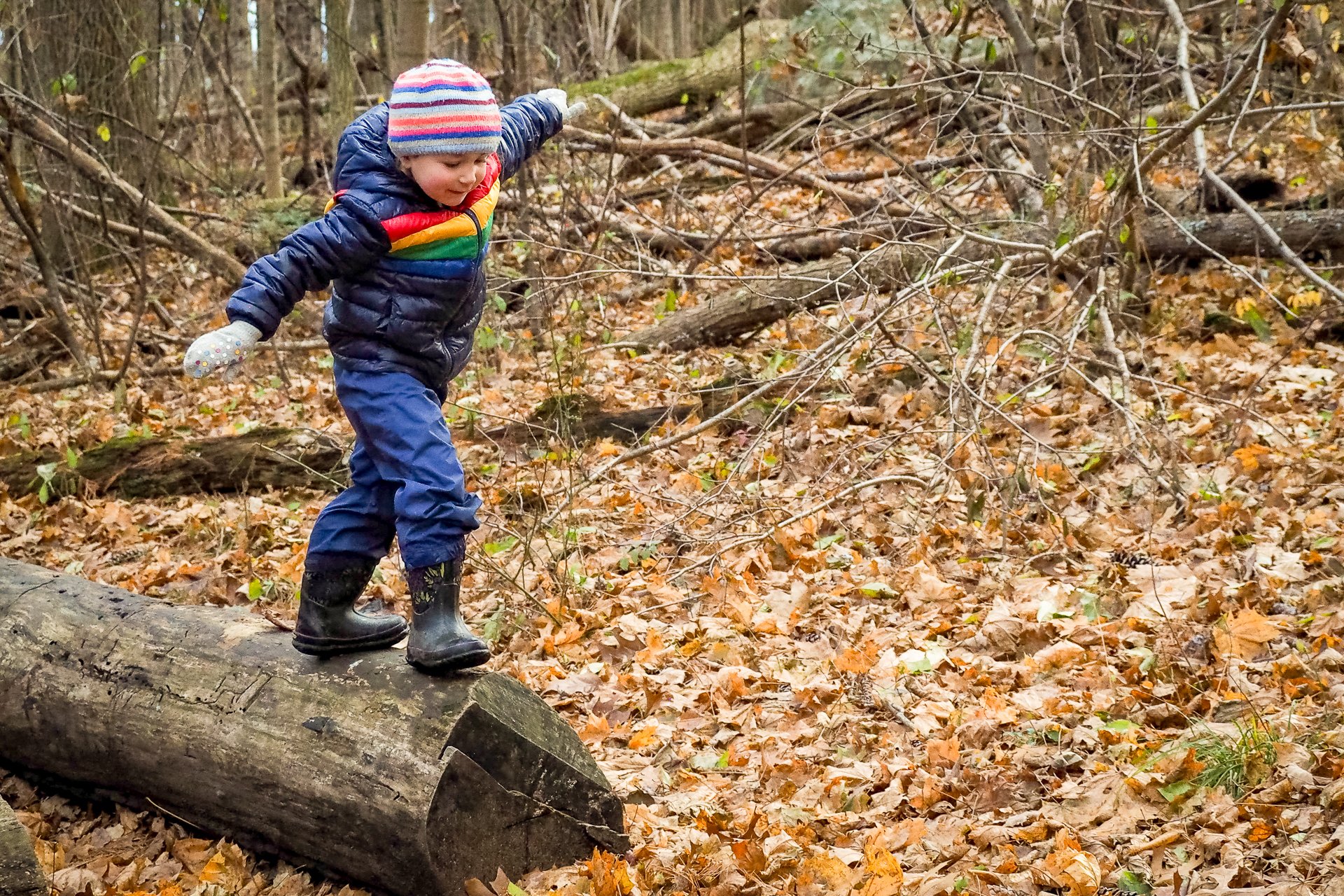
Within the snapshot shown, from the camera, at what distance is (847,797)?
3.52 metres

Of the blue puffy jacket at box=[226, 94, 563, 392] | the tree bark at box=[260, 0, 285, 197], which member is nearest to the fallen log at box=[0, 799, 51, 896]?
the blue puffy jacket at box=[226, 94, 563, 392]

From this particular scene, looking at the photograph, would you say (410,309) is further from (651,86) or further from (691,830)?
(651,86)

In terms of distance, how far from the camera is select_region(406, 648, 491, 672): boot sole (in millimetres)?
3253

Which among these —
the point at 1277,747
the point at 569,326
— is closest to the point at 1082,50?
the point at 569,326

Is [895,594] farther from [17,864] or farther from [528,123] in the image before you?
[17,864]

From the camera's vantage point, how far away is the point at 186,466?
22.7 ft

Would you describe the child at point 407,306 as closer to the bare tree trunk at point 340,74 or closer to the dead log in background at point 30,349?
the dead log in background at point 30,349

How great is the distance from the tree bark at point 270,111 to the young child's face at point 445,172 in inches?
436

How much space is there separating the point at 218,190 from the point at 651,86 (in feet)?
16.9

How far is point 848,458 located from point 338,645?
3318 millimetres

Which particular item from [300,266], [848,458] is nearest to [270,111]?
[848,458]

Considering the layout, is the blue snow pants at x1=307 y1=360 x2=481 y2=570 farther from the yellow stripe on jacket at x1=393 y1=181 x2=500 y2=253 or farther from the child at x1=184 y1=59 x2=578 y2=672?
the yellow stripe on jacket at x1=393 y1=181 x2=500 y2=253

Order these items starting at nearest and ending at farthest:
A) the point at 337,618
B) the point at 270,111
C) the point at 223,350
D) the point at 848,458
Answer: the point at 223,350
the point at 337,618
the point at 848,458
the point at 270,111

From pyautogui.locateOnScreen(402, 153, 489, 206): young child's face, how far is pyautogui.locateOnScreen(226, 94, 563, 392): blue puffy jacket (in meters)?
0.07
